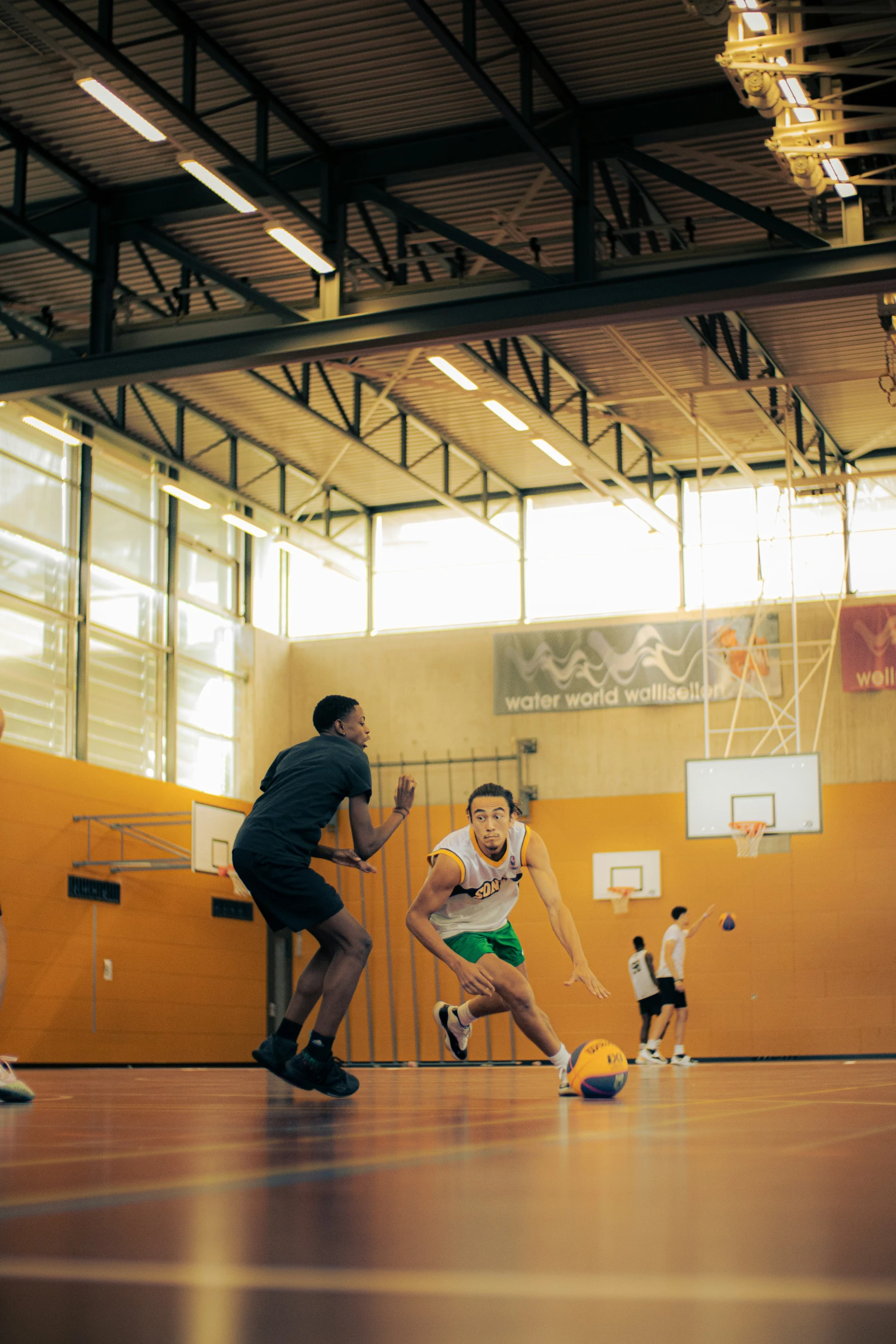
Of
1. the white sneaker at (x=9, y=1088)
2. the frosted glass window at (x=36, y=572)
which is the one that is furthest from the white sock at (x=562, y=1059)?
the frosted glass window at (x=36, y=572)

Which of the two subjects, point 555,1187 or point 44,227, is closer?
point 555,1187

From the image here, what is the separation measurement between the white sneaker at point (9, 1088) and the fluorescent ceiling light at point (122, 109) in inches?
335

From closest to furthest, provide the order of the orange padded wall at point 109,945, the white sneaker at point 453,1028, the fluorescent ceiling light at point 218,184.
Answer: the white sneaker at point 453,1028 < the fluorescent ceiling light at point 218,184 < the orange padded wall at point 109,945

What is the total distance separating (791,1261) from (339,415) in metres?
24.6

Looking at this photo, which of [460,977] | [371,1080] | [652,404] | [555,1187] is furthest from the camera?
[652,404]

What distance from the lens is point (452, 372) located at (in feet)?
64.2

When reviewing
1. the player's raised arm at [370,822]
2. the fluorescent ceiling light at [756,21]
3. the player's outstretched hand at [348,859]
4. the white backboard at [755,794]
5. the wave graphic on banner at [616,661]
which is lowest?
the player's outstretched hand at [348,859]

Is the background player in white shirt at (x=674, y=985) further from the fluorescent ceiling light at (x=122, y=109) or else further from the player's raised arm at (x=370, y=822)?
the player's raised arm at (x=370, y=822)

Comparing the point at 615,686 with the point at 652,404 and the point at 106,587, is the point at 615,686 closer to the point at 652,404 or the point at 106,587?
the point at 652,404

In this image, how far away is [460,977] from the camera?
7.10 m

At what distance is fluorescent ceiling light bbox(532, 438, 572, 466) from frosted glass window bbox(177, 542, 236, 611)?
7798 mm

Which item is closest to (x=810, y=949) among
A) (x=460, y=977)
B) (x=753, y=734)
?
(x=753, y=734)

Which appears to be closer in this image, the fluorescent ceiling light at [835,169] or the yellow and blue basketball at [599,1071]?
the yellow and blue basketball at [599,1071]

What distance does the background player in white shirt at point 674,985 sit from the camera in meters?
22.1
